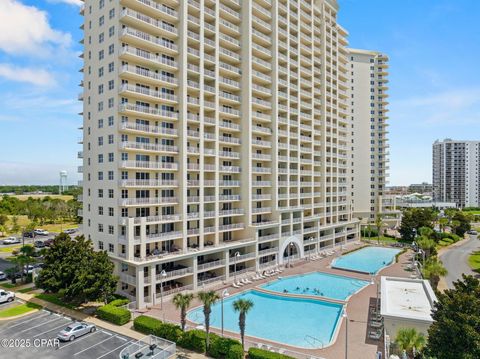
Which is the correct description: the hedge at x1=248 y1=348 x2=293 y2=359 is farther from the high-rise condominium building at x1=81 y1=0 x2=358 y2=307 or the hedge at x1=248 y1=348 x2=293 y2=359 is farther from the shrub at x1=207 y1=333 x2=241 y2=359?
the high-rise condominium building at x1=81 y1=0 x2=358 y2=307

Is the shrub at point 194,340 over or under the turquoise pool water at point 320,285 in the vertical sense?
over

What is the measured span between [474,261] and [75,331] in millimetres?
72447

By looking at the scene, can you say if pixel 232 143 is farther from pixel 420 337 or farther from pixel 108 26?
pixel 420 337

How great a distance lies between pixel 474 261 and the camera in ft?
216

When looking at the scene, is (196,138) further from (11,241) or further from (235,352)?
(11,241)

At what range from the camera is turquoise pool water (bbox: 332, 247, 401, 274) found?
5939 centimetres

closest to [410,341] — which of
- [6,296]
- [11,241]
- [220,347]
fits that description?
[220,347]

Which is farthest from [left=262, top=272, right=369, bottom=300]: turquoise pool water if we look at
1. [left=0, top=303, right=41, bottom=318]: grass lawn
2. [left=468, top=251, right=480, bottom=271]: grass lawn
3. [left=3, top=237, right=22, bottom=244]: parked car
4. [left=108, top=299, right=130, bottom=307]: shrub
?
[left=3, top=237, right=22, bottom=244]: parked car

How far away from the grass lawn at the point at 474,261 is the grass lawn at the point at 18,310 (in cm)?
7020

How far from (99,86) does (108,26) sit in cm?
787

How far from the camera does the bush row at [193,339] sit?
26825 millimetres

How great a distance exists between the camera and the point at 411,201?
A: 17912 centimetres

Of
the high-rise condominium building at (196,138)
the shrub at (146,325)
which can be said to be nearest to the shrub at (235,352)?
the shrub at (146,325)

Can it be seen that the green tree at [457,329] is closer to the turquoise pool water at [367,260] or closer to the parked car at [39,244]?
the turquoise pool water at [367,260]
